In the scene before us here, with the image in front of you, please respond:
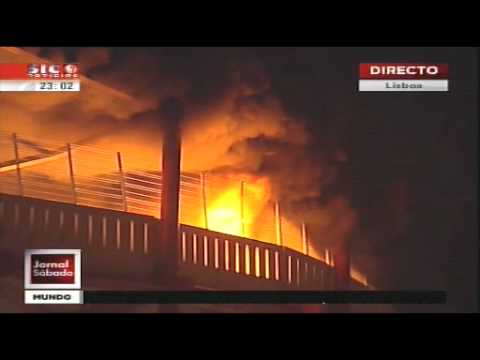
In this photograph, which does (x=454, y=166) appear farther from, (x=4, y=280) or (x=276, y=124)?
(x=4, y=280)

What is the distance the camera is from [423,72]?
138 inches

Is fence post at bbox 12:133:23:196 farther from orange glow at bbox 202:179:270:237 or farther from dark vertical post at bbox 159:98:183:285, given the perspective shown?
orange glow at bbox 202:179:270:237

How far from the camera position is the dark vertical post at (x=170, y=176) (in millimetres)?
3510

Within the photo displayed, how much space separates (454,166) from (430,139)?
0.14 m

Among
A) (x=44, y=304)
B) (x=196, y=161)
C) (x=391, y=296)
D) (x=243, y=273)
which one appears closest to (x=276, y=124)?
(x=196, y=161)

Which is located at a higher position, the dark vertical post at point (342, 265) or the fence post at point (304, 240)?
the fence post at point (304, 240)

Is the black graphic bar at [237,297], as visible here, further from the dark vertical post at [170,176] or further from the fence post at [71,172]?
the fence post at [71,172]

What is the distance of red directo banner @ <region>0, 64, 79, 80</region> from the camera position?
3.53m
